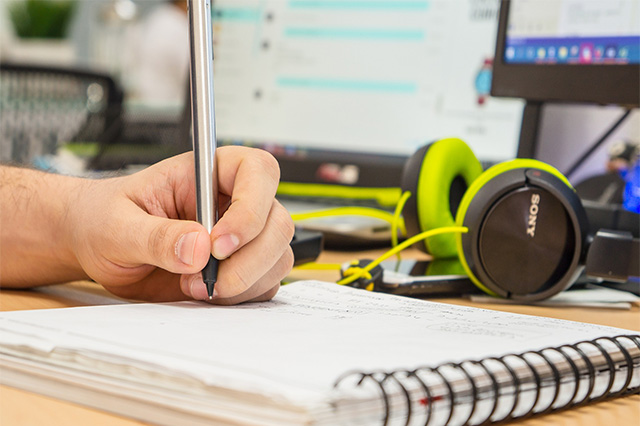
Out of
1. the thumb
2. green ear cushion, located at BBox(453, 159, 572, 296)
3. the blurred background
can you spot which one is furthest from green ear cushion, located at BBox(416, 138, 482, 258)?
the thumb

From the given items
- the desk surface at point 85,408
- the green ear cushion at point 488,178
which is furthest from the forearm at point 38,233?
the green ear cushion at point 488,178

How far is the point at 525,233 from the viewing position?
1.97 feet

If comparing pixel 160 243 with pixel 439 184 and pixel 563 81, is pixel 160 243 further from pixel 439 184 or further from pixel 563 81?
pixel 563 81

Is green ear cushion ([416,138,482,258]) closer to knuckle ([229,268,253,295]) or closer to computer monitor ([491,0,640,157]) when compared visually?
computer monitor ([491,0,640,157])

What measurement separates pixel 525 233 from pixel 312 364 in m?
0.32

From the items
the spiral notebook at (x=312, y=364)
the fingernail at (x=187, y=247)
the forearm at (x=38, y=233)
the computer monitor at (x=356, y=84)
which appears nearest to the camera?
the spiral notebook at (x=312, y=364)

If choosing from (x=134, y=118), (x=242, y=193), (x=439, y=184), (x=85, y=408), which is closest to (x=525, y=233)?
(x=439, y=184)

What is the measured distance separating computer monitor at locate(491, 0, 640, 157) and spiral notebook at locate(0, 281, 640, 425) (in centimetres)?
38

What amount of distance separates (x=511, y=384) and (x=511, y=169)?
0.29 metres

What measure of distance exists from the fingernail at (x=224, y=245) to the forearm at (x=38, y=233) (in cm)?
16

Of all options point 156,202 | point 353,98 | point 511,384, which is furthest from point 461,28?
point 511,384

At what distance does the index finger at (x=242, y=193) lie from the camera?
18.3 inches

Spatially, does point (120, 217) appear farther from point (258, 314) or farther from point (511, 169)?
point (511, 169)

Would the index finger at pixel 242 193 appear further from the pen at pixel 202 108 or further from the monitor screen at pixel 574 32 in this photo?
the monitor screen at pixel 574 32
